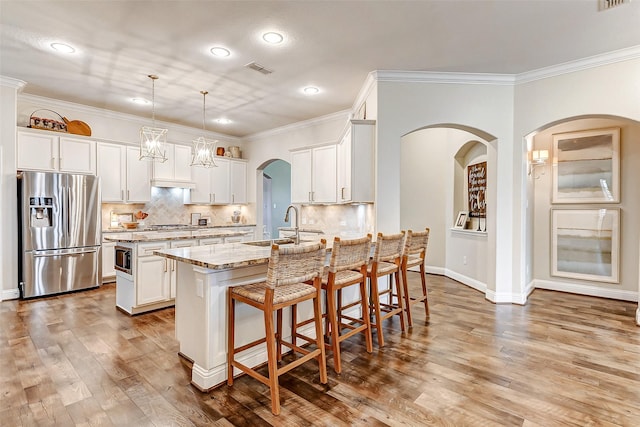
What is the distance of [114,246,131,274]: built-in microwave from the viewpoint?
12.5 ft

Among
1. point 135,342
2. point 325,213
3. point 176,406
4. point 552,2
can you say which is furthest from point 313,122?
point 176,406

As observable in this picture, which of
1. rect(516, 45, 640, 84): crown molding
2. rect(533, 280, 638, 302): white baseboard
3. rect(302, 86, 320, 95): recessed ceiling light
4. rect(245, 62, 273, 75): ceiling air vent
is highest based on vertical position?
rect(302, 86, 320, 95): recessed ceiling light

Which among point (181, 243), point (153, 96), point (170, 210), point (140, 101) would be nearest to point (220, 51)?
point (153, 96)

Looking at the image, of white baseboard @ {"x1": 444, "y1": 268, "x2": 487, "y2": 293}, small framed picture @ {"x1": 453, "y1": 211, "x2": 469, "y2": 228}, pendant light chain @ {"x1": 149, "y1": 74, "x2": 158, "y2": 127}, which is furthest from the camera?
small framed picture @ {"x1": 453, "y1": 211, "x2": 469, "y2": 228}

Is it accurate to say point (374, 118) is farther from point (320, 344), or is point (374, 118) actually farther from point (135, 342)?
point (135, 342)

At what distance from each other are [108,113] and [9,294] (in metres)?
3.24

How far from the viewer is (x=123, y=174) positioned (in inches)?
223

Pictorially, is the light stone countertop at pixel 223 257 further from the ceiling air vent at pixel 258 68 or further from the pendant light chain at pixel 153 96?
the pendant light chain at pixel 153 96

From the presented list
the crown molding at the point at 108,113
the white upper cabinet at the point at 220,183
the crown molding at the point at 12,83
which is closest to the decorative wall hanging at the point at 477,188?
the white upper cabinet at the point at 220,183

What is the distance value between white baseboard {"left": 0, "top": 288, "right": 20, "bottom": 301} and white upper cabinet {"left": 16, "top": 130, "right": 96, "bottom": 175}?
1.71m

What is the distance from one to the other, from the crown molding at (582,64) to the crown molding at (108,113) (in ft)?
19.5

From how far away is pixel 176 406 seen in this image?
2.06 metres

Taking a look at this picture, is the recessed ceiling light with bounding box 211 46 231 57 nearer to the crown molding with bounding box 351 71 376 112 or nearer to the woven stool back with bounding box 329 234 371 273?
the crown molding with bounding box 351 71 376 112

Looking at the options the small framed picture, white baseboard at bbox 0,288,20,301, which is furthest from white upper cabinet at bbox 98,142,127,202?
the small framed picture
